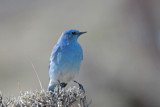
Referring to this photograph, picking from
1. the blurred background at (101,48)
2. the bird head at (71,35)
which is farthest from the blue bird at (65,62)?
the blurred background at (101,48)

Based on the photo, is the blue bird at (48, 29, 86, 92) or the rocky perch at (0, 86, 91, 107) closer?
the rocky perch at (0, 86, 91, 107)

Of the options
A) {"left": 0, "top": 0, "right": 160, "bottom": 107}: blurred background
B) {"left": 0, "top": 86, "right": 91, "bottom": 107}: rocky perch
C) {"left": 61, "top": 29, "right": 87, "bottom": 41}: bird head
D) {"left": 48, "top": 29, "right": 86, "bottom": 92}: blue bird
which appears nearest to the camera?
{"left": 0, "top": 86, "right": 91, "bottom": 107}: rocky perch

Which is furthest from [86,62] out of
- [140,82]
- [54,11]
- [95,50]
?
[54,11]

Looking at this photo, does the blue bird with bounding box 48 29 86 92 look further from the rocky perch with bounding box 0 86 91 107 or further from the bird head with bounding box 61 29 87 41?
the rocky perch with bounding box 0 86 91 107

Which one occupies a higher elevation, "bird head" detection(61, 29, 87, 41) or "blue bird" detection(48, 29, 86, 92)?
"bird head" detection(61, 29, 87, 41)

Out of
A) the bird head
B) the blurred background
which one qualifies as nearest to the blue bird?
the bird head

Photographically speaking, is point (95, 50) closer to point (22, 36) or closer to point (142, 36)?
point (142, 36)

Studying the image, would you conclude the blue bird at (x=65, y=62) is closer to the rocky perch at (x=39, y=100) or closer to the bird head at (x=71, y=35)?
the bird head at (x=71, y=35)

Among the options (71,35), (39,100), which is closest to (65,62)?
(71,35)
